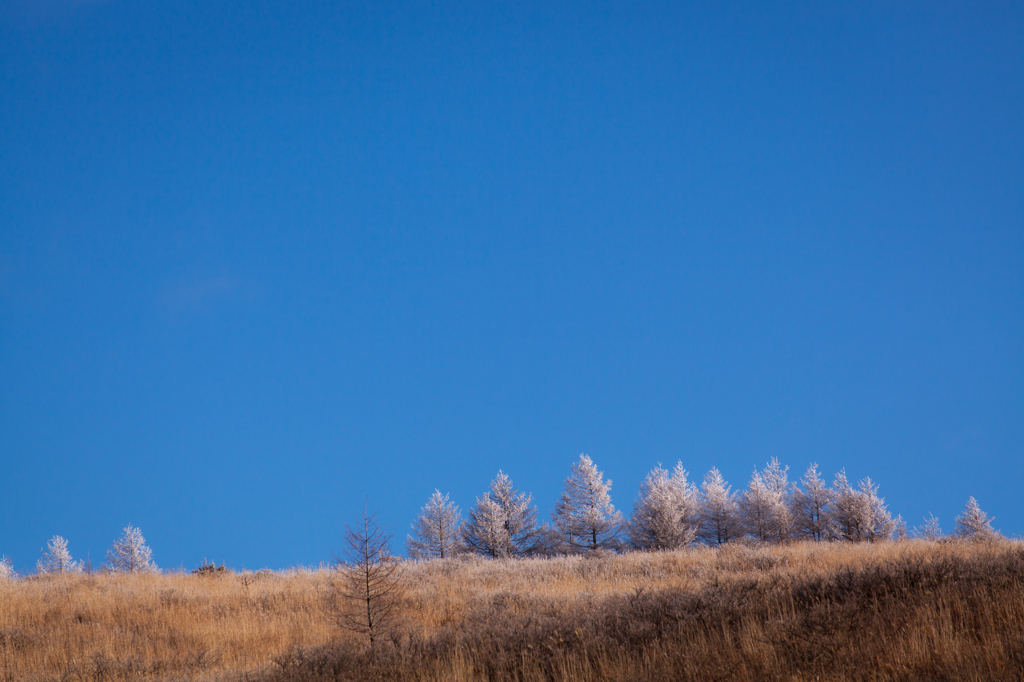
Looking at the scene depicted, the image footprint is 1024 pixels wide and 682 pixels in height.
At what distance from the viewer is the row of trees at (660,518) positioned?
46.5 m

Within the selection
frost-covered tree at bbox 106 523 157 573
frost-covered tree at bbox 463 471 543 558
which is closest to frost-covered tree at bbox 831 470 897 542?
frost-covered tree at bbox 463 471 543 558

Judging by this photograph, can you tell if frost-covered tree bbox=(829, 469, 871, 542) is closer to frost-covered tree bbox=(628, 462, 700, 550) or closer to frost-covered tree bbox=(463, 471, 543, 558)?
frost-covered tree bbox=(628, 462, 700, 550)

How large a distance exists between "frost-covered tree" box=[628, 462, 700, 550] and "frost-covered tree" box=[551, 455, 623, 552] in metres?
2.40

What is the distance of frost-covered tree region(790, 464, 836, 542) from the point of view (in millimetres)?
49750

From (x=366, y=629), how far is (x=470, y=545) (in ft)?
136

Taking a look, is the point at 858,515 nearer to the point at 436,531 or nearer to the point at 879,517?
the point at 879,517

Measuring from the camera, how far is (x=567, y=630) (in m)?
10.6

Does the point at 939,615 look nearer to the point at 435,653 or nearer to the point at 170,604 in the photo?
the point at 435,653

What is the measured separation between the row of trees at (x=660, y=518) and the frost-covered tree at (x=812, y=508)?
77 mm

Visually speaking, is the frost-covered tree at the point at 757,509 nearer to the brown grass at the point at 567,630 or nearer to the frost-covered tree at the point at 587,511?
the frost-covered tree at the point at 587,511

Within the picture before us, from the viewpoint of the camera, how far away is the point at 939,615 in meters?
8.03

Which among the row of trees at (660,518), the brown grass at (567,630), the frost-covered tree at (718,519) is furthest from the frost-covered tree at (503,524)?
the brown grass at (567,630)

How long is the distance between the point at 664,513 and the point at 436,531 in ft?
60.4

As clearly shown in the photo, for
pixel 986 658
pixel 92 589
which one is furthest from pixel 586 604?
pixel 92 589
